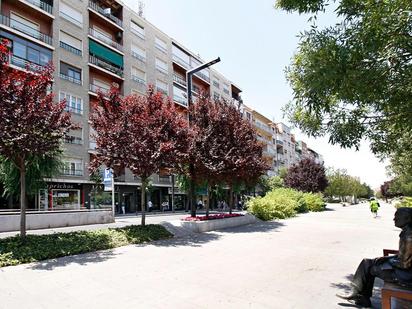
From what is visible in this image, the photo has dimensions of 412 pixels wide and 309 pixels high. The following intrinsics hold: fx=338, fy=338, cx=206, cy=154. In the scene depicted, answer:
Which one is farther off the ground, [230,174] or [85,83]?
[85,83]

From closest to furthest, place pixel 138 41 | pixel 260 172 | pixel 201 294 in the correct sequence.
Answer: pixel 201 294, pixel 260 172, pixel 138 41

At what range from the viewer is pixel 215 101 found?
1720 centimetres

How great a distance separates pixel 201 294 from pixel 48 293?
8.58 ft

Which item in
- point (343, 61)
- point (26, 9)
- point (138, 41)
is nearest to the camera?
point (343, 61)

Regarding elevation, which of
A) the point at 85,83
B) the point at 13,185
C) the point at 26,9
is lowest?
the point at 13,185

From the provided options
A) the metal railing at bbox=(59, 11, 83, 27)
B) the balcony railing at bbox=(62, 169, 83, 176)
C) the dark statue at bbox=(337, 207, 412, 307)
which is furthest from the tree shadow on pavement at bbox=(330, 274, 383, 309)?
the metal railing at bbox=(59, 11, 83, 27)

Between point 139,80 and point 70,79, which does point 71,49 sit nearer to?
point 70,79

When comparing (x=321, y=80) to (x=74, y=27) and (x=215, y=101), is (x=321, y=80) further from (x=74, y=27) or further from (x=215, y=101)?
(x=74, y=27)

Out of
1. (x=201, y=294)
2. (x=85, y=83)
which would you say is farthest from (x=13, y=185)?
(x=201, y=294)

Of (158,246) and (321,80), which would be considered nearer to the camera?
(321,80)

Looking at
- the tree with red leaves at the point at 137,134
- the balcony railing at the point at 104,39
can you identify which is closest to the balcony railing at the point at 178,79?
the balcony railing at the point at 104,39

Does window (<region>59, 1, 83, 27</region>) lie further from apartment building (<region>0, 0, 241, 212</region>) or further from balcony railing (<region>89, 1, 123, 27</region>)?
balcony railing (<region>89, 1, 123, 27</region>)

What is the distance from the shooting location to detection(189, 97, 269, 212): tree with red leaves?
15203 mm

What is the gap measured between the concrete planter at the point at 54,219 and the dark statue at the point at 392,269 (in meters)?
14.3
